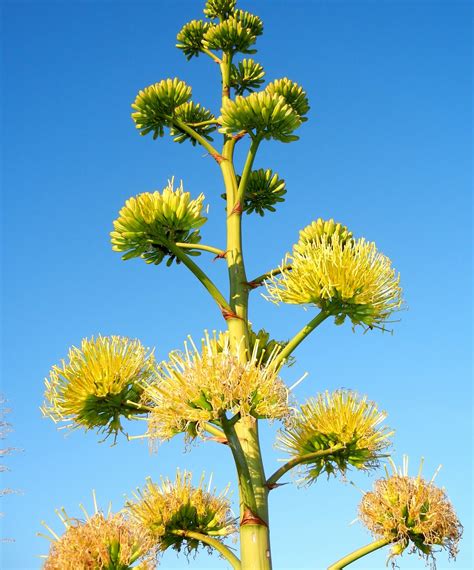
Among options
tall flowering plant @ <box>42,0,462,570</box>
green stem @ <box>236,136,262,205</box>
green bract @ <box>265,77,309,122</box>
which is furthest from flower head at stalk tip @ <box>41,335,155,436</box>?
green bract @ <box>265,77,309,122</box>

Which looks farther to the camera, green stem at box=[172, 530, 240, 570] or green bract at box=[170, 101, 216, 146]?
green bract at box=[170, 101, 216, 146]

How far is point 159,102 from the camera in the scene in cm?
778

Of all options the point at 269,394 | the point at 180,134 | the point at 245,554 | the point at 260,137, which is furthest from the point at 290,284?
the point at 180,134

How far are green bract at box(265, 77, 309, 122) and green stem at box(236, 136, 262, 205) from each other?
0.96m

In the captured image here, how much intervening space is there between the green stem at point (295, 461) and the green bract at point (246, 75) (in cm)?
445

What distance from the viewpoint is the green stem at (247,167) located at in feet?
23.4

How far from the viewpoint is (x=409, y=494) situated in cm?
629

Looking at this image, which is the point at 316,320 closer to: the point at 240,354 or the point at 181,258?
the point at 240,354

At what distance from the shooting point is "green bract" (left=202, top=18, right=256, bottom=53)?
27.4 ft

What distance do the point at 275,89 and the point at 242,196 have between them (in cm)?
152

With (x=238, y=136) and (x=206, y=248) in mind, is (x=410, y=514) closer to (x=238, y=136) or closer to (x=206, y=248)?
(x=206, y=248)

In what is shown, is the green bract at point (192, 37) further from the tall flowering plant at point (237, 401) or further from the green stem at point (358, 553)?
the green stem at point (358, 553)

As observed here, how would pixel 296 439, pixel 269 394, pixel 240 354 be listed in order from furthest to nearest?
pixel 296 439
pixel 240 354
pixel 269 394

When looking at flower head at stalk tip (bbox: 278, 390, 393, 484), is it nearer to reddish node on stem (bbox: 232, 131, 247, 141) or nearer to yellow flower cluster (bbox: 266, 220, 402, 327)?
yellow flower cluster (bbox: 266, 220, 402, 327)
